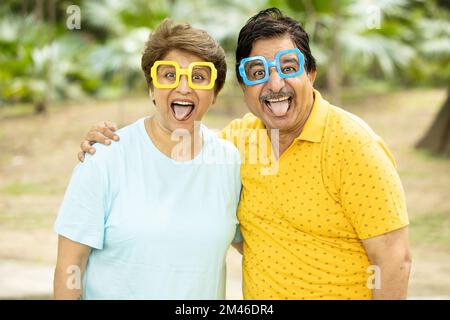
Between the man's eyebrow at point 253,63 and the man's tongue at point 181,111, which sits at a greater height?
the man's eyebrow at point 253,63

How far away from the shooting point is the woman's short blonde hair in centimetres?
204

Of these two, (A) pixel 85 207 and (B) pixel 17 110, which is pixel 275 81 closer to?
(A) pixel 85 207

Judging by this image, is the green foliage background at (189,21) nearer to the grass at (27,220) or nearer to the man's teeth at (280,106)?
the grass at (27,220)

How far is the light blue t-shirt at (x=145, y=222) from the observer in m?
1.94

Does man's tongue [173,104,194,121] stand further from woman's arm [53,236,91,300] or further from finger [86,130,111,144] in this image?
woman's arm [53,236,91,300]

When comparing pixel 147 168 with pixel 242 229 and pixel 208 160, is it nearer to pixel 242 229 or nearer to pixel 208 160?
pixel 208 160

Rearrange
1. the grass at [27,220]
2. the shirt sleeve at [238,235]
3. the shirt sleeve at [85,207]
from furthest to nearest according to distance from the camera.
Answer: the grass at [27,220]
the shirt sleeve at [238,235]
the shirt sleeve at [85,207]

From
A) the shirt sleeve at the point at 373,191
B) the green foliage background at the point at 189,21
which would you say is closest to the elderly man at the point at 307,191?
the shirt sleeve at the point at 373,191

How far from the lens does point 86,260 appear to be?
2.00 m

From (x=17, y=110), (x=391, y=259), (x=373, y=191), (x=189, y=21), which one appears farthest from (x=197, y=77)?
(x=17, y=110)

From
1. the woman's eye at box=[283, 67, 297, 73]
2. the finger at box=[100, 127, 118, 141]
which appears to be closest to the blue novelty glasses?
the woman's eye at box=[283, 67, 297, 73]

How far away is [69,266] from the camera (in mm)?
1958

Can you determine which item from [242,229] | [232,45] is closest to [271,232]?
[242,229]
